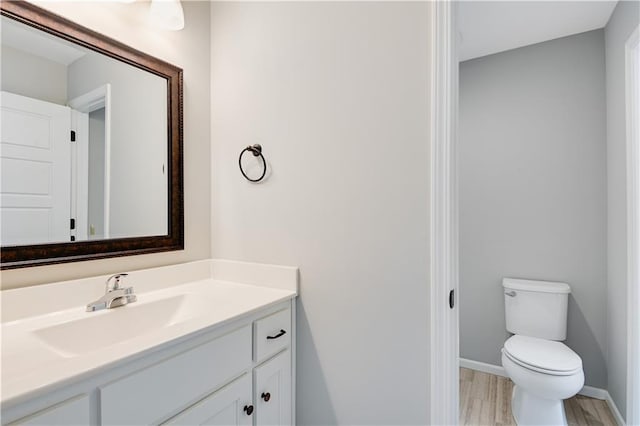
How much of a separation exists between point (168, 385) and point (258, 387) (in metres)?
0.38

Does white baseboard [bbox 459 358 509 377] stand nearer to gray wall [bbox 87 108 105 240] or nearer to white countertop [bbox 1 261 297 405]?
white countertop [bbox 1 261 297 405]

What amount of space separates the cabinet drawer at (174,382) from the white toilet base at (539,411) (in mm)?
1664

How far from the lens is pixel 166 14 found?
1.32m

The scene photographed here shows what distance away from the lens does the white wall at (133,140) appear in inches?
48.1

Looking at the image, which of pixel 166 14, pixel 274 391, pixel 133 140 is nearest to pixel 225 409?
pixel 274 391

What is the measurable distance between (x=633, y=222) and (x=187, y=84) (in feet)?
7.76

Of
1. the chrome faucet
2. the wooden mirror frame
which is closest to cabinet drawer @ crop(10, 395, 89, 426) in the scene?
the chrome faucet

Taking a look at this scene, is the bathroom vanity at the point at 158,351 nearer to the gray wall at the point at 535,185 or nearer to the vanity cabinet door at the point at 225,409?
the vanity cabinet door at the point at 225,409

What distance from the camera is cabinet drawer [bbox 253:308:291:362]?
1.14 m

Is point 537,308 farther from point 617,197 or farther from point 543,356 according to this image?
point 617,197

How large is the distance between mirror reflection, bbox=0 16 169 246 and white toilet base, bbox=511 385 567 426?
2.15 metres

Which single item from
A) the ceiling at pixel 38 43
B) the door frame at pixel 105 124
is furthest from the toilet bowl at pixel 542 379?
the ceiling at pixel 38 43

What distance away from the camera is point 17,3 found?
1.02 meters

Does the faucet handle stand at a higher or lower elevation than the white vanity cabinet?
higher
